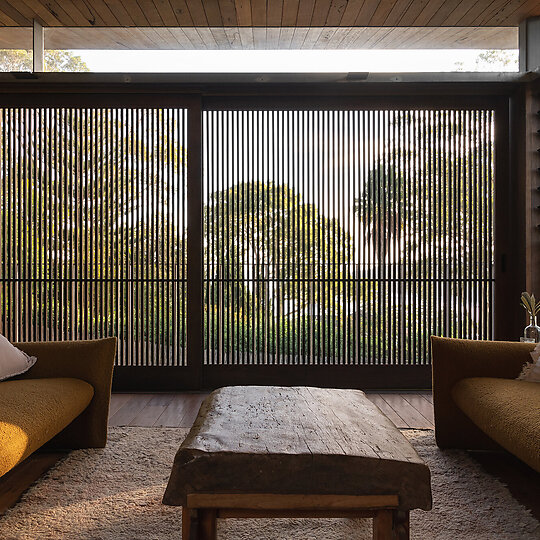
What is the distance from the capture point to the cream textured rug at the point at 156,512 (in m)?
1.96

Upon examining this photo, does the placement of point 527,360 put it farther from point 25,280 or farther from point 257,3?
point 25,280

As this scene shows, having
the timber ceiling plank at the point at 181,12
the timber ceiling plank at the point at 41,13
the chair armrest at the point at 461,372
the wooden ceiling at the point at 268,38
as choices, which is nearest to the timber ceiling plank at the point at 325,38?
the wooden ceiling at the point at 268,38

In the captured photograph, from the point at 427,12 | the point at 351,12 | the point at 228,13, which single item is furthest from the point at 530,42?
the point at 228,13

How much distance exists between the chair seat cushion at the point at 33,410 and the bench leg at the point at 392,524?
47.9 inches

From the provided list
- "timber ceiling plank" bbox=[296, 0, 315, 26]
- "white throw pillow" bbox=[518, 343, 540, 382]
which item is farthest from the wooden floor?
"timber ceiling plank" bbox=[296, 0, 315, 26]

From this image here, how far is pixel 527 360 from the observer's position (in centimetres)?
293

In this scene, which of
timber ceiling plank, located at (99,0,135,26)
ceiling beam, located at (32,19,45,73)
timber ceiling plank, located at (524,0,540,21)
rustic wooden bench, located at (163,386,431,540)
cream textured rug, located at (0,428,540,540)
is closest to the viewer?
rustic wooden bench, located at (163,386,431,540)

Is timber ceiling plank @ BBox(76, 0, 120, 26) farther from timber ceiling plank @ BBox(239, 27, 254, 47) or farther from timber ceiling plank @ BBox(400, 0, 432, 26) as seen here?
timber ceiling plank @ BBox(400, 0, 432, 26)

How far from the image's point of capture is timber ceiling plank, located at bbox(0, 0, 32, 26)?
156 inches

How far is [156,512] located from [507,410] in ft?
4.70

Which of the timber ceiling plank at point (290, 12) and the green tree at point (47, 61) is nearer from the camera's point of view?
the timber ceiling plank at point (290, 12)

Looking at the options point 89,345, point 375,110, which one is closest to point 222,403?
point 89,345

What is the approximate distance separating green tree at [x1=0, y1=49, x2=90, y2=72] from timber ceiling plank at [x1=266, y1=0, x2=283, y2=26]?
4.81 ft

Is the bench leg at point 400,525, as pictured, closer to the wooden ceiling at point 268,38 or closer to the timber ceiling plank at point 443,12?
the timber ceiling plank at point 443,12
